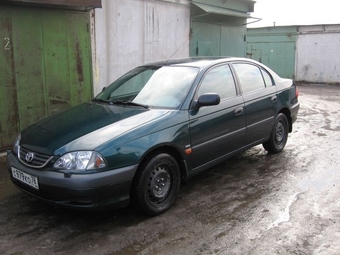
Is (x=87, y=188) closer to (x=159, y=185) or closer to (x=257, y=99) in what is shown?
(x=159, y=185)

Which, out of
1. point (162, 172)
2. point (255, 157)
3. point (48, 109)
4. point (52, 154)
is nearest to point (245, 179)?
point (255, 157)

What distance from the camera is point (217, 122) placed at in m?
4.44

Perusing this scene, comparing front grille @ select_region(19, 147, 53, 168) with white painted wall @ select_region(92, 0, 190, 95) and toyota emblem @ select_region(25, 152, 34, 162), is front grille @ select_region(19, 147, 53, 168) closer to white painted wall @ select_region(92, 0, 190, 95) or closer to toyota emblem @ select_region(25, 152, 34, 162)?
toyota emblem @ select_region(25, 152, 34, 162)

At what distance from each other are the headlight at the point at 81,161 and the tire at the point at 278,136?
3.31 meters

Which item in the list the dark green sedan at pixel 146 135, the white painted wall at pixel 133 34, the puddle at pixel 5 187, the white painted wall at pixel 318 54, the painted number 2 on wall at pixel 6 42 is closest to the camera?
the dark green sedan at pixel 146 135

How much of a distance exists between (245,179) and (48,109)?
3.84 metres

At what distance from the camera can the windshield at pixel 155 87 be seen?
14.0 ft

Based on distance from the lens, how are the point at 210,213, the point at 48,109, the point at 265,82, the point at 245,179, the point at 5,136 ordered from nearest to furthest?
the point at 210,213 → the point at 245,179 → the point at 265,82 → the point at 5,136 → the point at 48,109

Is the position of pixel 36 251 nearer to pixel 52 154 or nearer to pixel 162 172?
pixel 52 154

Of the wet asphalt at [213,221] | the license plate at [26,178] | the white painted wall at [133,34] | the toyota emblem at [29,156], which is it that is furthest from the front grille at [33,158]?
the white painted wall at [133,34]

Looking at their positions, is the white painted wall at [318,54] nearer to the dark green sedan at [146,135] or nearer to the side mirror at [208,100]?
the dark green sedan at [146,135]

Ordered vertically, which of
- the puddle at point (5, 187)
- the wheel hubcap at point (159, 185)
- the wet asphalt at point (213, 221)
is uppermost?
the wheel hubcap at point (159, 185)

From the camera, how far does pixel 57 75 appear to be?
6.71 meters

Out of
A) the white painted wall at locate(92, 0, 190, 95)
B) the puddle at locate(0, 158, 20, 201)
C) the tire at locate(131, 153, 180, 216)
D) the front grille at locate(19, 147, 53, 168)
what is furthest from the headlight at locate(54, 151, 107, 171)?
the white painted wall at locate(92, 0, 190, 95)
